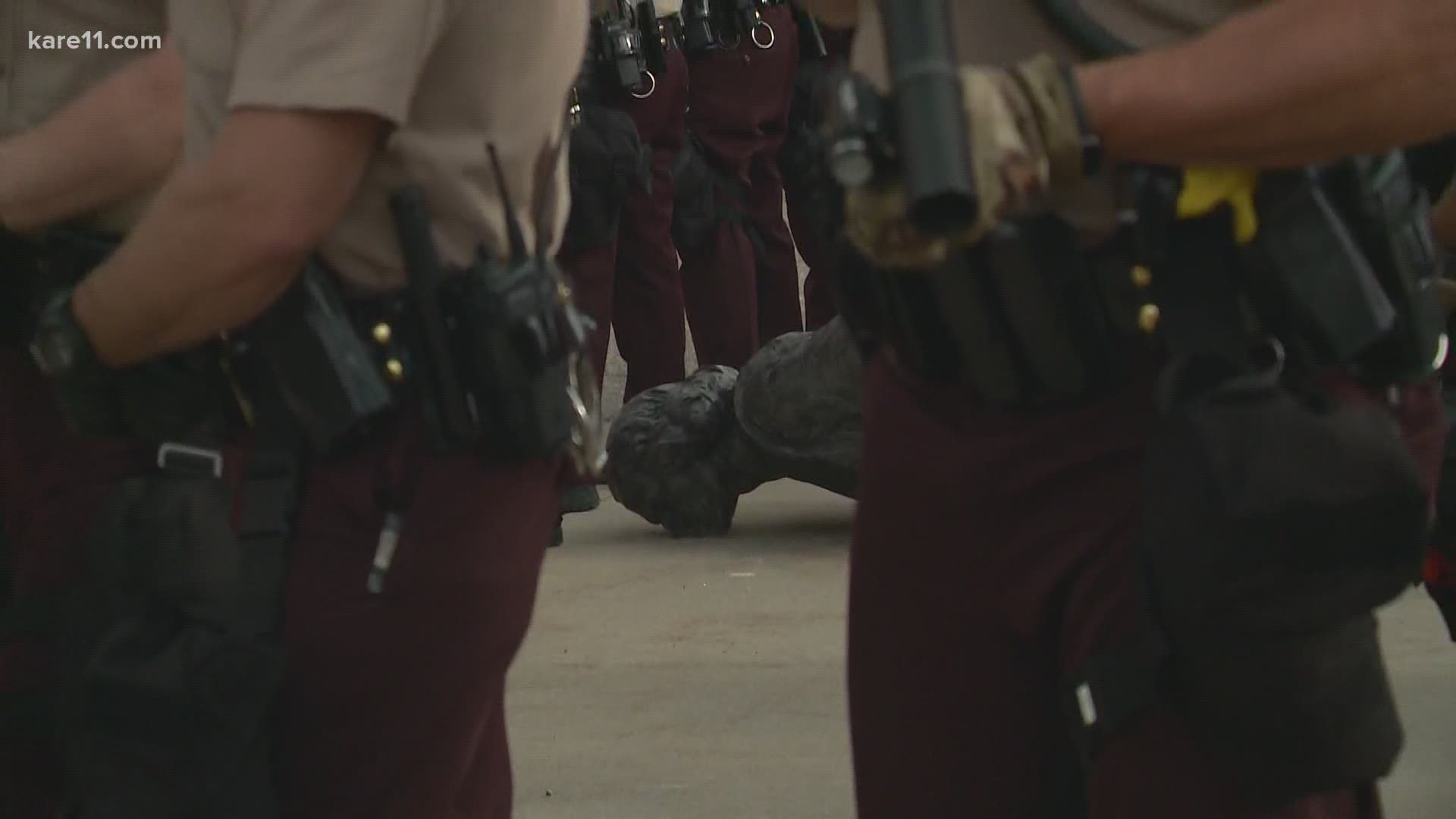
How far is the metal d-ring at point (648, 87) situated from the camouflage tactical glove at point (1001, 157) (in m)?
4.88

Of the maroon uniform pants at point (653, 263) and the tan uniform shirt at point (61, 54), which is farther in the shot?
the maroon uniform pants at point (653, 263)

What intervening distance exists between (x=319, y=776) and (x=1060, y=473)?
81 cm

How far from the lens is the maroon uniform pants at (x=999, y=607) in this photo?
1.66 metres

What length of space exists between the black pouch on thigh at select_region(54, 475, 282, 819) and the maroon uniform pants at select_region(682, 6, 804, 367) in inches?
195

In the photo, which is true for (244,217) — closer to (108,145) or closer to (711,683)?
(108,145)

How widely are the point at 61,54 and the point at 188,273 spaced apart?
0.64 metres

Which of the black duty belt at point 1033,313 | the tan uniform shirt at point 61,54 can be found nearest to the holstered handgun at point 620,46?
the tan uniform shirt at point 61,54

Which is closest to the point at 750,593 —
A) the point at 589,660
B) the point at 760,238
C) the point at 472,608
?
the point at 589,660

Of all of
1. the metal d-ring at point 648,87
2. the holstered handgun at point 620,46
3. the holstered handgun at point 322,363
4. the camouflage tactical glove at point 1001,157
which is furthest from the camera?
the metal d-ring at point 648,87

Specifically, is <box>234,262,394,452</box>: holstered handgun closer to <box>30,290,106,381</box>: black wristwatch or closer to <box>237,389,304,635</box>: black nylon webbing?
<box>237,389,304,635</box>: black nylon webbing

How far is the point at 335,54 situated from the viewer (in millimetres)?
1864

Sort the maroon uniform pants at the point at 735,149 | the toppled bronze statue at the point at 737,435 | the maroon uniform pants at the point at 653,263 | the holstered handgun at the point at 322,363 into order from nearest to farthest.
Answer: the holstered handgun at the point at 322,363 → the toppled bronze statue at the point at 737,435 → the maroon uniform pants at the point at 653,263 → the maroon uniform pants at the point at 735,149

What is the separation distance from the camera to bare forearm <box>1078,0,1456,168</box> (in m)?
1.50

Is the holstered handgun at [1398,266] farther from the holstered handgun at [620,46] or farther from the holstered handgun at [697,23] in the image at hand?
the holstered handgun at [697,23]
